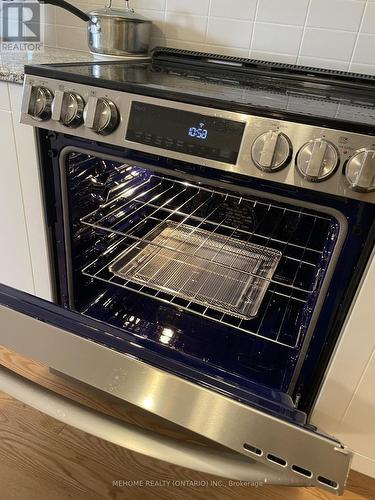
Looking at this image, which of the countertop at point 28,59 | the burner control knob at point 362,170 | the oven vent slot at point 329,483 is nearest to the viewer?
the oven vent slot at point 329,483

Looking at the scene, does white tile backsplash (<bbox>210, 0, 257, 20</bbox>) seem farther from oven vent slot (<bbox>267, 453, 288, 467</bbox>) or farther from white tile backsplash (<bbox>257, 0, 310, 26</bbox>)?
oven vent slot (<bbox>267, 453, 288, 467</bbox>)

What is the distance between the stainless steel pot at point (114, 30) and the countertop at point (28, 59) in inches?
2.1

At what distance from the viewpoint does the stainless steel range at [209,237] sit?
21.9 inches

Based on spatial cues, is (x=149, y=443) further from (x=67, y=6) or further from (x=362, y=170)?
(x=67, y=6)

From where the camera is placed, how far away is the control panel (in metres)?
0.63

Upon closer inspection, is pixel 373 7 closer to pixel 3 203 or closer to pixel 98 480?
pixel 3 203

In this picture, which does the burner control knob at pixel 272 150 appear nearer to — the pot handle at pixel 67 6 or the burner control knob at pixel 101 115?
the burner control knob at pixel 101 115

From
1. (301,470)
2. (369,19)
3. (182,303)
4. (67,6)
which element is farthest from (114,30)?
(301,470)

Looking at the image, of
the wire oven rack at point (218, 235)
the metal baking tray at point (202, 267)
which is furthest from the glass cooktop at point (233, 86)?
the metal baking tray at point (202, 267)

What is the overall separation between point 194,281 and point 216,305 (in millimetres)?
108

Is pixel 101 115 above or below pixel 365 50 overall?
below

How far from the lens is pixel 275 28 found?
1.12 meters

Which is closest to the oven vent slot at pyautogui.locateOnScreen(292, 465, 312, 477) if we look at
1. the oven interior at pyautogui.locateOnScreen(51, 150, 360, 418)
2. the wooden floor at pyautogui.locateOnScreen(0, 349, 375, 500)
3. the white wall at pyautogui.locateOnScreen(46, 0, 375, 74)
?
the oven interior at pyautogui.locateOnScreen(51, 150, 360, 418)

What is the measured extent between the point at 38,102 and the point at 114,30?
17.3 inches
